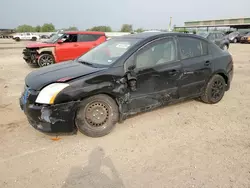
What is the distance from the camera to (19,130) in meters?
3.73

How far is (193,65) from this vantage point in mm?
4277

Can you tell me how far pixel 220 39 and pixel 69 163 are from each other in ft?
52.8

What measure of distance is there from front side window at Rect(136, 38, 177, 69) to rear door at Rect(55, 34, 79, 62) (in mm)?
6739

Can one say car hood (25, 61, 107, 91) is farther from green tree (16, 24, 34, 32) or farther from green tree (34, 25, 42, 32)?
green tree (16, 24, 34, 32)

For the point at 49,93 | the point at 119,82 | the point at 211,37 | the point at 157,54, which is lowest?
the point at 49,93

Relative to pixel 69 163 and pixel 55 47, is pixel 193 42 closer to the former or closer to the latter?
pixel 69 163

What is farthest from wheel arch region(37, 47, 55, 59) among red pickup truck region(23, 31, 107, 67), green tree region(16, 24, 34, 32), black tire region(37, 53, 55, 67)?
green tree region(16, 24, 34, 32)

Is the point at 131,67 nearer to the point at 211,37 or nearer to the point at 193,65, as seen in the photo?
the point at 193,65

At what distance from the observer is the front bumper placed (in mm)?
3117

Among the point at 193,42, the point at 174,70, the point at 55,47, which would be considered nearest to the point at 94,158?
the point at 174,70

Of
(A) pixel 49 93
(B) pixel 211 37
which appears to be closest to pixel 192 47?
(A) pixel 49 93

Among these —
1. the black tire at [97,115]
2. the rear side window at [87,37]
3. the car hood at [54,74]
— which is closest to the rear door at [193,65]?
the black tire at [97,115]

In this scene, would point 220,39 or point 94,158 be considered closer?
point 94,158

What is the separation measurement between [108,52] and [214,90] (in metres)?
2.48
